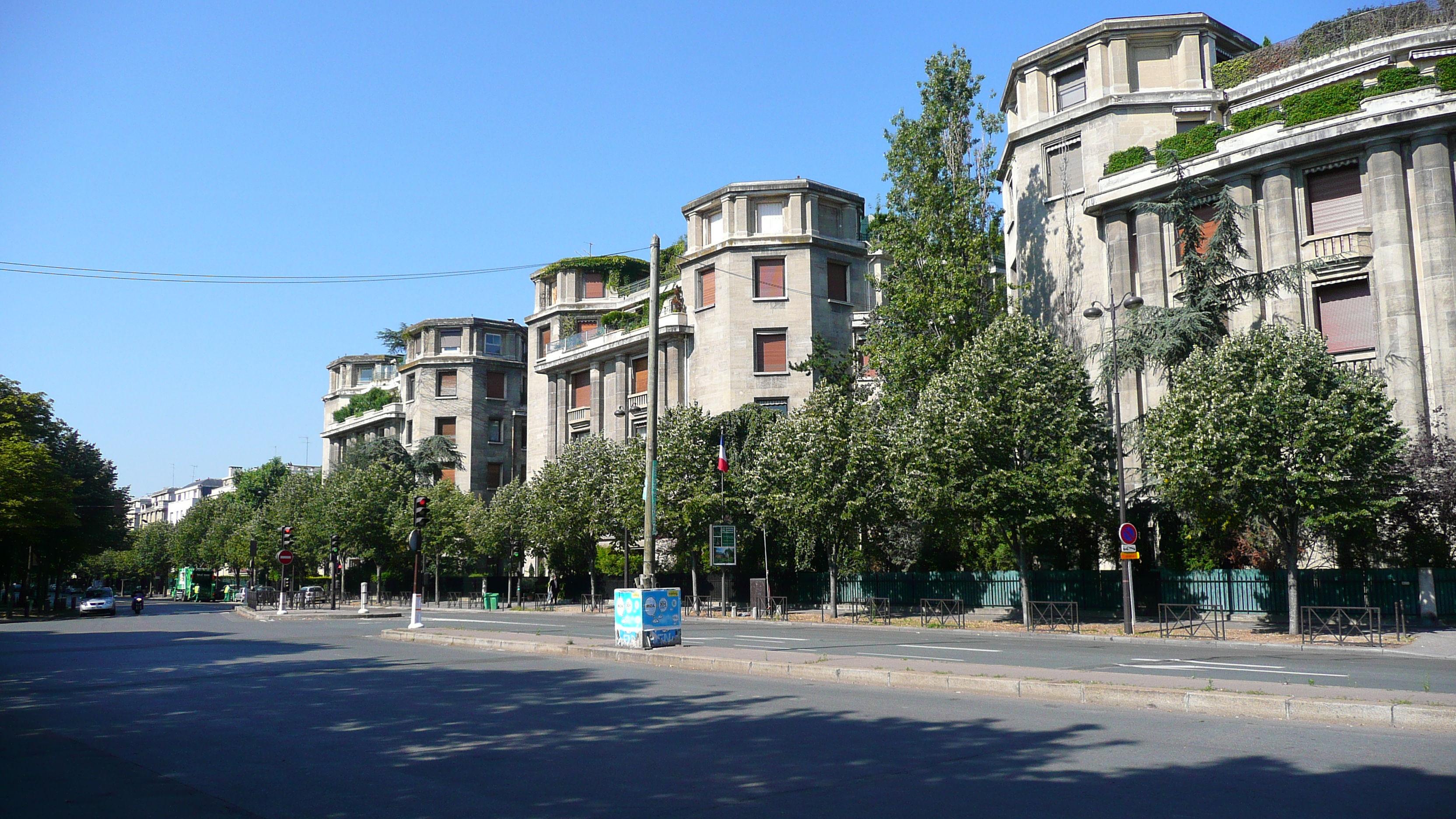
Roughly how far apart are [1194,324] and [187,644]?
28898 mm

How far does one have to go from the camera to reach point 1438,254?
2927 cm

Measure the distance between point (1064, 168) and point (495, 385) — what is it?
164 ft

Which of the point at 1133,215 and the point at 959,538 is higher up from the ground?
the point at 1133,215

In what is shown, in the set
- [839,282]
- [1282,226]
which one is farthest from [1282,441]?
[839,282]

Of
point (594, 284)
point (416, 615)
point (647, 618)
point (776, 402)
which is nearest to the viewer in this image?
point (647, 618)

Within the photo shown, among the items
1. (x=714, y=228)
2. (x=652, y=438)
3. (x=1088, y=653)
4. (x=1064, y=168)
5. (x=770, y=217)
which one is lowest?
(x=1088, y=653)

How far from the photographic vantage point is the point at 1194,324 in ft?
95.9

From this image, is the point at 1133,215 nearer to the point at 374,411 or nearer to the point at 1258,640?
the point at 1258,640

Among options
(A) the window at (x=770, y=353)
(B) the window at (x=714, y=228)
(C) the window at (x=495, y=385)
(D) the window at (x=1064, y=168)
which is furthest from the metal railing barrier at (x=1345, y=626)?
(C) the window at (x=495, y=385)

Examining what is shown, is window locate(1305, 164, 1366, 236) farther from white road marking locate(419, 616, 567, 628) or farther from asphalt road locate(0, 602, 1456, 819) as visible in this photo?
white road marking locate(419, 616, 567, 628)

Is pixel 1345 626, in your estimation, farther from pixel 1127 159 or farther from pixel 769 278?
pixel 769 278

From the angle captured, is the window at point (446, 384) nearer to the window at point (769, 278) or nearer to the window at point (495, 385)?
the window at point (495, 385)

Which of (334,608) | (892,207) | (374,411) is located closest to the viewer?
(892,207)

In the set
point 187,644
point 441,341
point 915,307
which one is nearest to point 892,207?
point 915,307
